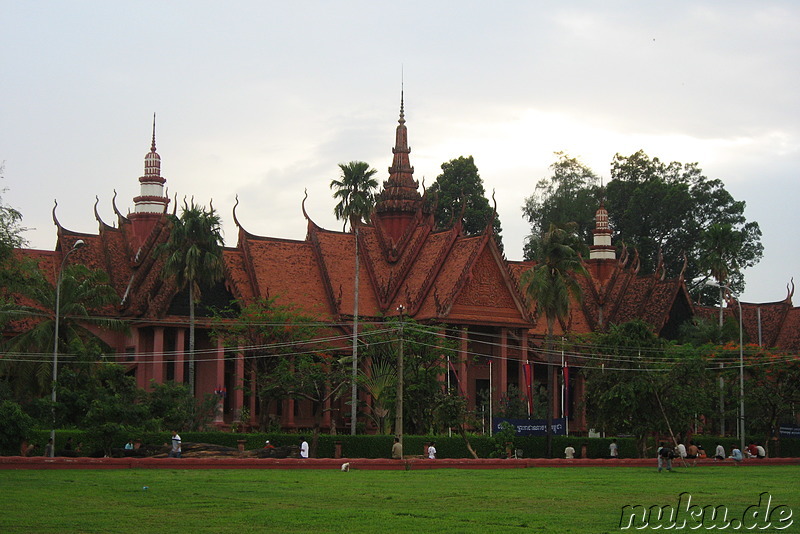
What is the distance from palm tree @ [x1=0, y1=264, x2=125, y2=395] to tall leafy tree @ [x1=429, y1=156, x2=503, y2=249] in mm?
41001

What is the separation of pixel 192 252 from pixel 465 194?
132 feet

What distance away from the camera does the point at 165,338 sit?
56.4 m

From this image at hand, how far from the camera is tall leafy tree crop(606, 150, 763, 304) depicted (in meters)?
94.8

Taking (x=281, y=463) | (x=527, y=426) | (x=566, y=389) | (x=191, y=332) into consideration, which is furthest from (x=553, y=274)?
(x=281, y=463)

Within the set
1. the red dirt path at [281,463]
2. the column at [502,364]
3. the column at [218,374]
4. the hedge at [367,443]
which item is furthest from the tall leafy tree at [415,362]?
the red dirt path at [281,463]

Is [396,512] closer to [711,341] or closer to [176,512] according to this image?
[176,512]

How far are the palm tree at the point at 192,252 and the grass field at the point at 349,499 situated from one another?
1829cm

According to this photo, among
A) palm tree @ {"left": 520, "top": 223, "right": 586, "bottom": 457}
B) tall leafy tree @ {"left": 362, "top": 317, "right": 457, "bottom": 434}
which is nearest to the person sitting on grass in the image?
palm tree @ {"left": 520, "top": 223, "right": 586, "bottom": 457}

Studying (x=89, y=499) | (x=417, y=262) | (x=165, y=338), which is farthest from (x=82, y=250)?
(x=89, y=499)

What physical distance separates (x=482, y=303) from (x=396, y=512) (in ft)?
123

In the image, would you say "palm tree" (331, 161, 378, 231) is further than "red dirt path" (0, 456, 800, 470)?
Yes

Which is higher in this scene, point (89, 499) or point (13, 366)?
point (13, 366)

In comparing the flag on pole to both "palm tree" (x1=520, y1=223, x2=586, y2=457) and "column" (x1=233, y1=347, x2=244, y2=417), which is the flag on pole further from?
"column" (x1=233, y1=347, x2=244, y2=417)

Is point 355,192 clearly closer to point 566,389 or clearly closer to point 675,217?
point 566,389
